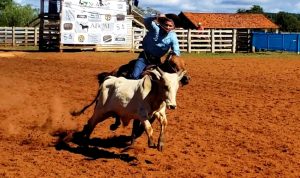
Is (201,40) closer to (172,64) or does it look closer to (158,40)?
(158,40)

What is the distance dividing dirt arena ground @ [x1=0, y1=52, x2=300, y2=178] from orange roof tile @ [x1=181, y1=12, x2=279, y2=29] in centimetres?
4629

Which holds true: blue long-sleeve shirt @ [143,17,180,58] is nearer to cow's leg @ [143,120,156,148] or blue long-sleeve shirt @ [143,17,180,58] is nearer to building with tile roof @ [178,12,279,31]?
cow's leg @ [143,120,156,148]

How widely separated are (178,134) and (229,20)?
5682cm

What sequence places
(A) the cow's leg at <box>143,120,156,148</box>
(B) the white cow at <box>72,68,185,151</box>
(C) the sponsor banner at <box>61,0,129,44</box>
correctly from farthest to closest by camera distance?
(C) the sponsor banner at <box>61,0,129,44</box>, (B) the white cow at <box>72,68,185,151</box>, (A) the cow's leg at <box>143,120,156,148</box>

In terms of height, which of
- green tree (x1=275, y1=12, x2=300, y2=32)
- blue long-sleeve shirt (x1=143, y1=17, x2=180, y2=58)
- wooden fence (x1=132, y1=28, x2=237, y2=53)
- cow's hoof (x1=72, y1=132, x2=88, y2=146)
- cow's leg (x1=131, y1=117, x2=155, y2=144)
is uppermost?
green tree (x1=275, y1=12, x2=300, y2=32)

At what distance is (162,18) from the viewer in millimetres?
8992

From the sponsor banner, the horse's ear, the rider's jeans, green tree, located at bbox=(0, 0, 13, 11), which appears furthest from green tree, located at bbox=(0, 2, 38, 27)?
the horse's ear

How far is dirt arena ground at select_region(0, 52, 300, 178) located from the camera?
7656 millimetres

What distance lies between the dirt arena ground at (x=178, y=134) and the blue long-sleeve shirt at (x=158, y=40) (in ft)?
4.86

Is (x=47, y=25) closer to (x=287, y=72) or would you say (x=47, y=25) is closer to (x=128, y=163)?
(x=287, y=72)

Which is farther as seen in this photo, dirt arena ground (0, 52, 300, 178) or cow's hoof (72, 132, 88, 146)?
cow's hoof (72, 132, 88, 146)

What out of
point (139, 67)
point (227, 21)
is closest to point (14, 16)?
point (227, 21)

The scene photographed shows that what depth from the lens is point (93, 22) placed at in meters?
34.9

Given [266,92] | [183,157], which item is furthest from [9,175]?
[266,92]
